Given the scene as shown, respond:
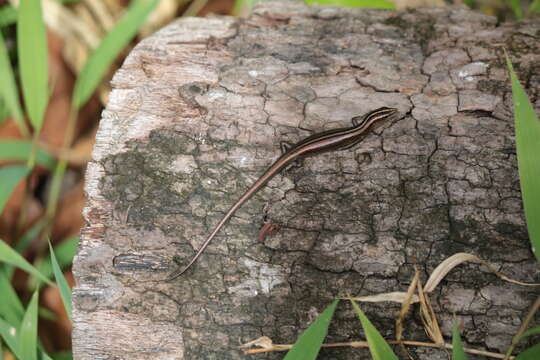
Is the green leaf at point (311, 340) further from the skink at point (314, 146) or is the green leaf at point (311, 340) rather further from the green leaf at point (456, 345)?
the skink at point (314, 146)

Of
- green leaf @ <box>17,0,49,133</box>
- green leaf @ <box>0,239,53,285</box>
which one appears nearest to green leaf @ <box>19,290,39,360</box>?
green leaf @ <box>0,239,53,285</box>

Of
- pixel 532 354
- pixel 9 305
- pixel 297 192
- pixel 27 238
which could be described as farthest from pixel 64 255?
pixel 532 354

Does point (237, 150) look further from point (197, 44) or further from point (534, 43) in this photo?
point (534, 43)

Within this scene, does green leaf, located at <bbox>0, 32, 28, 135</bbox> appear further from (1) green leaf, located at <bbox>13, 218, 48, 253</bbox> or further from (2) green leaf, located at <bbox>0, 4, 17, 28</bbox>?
(1) green leaf, located at <bbox>13, 218, 48, 253</bbox>

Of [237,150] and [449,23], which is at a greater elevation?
[449,23]

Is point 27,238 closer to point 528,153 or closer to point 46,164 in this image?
point 46,164

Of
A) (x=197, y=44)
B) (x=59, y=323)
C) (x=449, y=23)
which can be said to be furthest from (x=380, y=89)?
(x=59, y=323)
